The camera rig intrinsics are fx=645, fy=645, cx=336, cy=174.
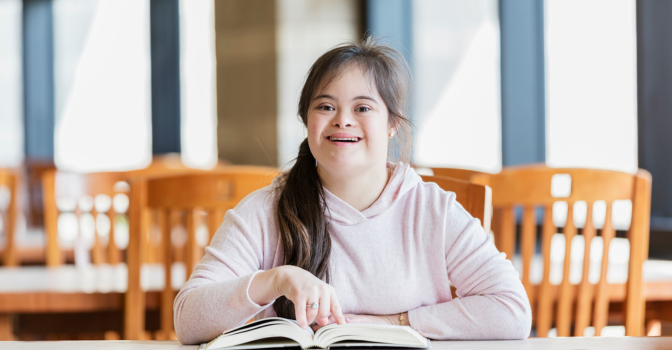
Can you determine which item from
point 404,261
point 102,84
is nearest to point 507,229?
point 404,261

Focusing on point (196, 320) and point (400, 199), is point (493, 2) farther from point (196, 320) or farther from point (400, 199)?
point (196, 320)

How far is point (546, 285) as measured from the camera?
57.3 inches

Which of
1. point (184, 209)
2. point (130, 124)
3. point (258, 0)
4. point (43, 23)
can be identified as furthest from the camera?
point (43, 23)

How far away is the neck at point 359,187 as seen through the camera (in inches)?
46.6

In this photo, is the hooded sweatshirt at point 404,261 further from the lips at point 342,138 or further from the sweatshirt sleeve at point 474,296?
the lips at point 342,138

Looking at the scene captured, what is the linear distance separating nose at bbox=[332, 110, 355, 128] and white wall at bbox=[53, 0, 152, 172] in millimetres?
3911

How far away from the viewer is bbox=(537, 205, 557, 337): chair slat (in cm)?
144

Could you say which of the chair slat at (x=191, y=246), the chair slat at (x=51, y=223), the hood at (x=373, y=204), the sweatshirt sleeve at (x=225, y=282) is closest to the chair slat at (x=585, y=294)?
the hood at (x=373, y=204)

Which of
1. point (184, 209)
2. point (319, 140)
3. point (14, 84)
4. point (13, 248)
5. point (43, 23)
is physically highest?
point (43, 23)

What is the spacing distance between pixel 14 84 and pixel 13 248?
3.83m

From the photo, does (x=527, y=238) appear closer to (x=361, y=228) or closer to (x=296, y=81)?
(x=361, y=228)

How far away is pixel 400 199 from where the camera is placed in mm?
1181

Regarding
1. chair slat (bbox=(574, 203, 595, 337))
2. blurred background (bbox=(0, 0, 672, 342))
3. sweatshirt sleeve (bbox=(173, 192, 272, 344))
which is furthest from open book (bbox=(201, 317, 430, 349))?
chair slat (bbox=(574, 203, 595, 337))

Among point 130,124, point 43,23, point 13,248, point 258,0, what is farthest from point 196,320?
point 43,23
